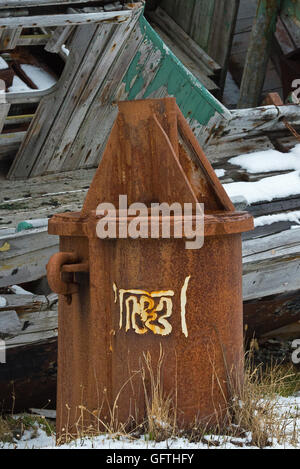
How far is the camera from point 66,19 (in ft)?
16.8

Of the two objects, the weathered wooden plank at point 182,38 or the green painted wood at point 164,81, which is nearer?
the green painted wood at point 164,81

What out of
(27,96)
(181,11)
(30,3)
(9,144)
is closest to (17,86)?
(27,96)

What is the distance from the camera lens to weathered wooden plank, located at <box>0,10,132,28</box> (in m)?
4.96

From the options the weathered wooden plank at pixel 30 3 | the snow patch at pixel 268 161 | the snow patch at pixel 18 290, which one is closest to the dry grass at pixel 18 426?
the snow patch at pixel 18 290

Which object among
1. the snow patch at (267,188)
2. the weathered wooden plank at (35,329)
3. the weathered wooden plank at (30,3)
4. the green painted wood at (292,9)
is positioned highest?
the green painted wood at (292,9)

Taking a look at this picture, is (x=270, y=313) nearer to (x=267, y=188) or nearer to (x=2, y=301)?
(x=267, y=188)

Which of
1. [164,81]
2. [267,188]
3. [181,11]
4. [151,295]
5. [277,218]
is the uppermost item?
[181,11]

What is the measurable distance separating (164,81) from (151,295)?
3.14 meters

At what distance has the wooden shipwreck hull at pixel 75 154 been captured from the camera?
16.5ft

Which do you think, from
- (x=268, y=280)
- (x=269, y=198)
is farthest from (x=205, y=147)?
(x=268, y=280)

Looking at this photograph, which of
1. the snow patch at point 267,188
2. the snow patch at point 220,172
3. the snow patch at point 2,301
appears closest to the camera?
the snow patch at point 2,301

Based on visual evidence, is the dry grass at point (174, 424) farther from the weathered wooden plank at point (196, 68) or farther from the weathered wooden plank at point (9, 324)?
the weathered wooden plank at point (196, 68)

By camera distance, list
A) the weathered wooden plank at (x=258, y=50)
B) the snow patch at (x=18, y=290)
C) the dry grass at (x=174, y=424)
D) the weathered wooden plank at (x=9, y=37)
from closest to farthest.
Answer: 1. the dry grass at (x=174, y=424)
2. the snow patch at (x=18, y=290)
3. the weathered wooden plank at (x=9, y=37)
4. the weathered wooden plank at (x=258, y=50)
